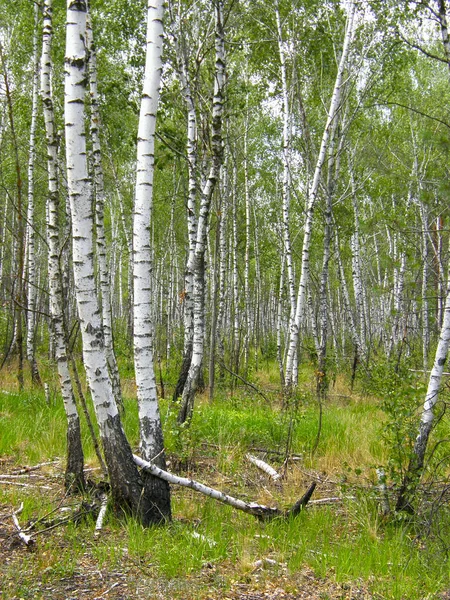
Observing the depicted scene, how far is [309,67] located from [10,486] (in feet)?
37.4

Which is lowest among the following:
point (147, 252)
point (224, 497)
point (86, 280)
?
point (224, 497)

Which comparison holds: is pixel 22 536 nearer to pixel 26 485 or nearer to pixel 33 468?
pixel 26 485

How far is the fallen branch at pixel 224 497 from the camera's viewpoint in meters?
3.74

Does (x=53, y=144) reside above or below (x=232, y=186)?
below

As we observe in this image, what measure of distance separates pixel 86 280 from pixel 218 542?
206cm

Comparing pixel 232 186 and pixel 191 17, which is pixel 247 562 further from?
pixel 232 186

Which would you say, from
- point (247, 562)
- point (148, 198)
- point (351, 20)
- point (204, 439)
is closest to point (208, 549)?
point (247, 562)

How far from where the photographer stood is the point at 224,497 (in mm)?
3957

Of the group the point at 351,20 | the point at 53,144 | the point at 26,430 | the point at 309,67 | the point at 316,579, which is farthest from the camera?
the point at 309,67

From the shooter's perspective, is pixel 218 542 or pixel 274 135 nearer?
pixel 218 542

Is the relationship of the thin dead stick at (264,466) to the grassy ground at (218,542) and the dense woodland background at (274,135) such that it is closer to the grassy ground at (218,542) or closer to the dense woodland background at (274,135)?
the grassy ground at (218,542)

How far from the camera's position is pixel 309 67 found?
1242cm

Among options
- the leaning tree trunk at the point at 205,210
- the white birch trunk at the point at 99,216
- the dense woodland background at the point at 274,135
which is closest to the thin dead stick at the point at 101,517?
the leaning tree trunk at the point at 205,210

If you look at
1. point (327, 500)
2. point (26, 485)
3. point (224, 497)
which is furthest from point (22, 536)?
point (327, 500)
